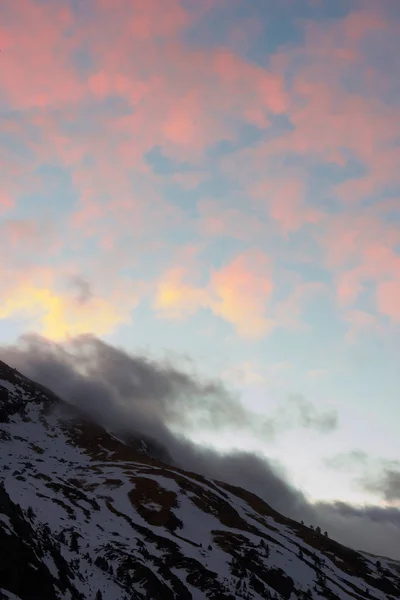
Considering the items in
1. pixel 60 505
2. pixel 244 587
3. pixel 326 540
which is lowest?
pixel 60 505

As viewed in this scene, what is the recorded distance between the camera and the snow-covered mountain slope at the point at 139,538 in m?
53.3

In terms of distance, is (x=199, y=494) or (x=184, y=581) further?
(x=199, y=494)

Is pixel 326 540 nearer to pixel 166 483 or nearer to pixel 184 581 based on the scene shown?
pixel 166 483

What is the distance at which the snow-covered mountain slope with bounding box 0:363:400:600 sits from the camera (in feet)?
175

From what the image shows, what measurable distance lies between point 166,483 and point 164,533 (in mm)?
42020

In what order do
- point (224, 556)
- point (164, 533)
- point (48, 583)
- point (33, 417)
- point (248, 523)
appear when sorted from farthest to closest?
point (33, 417) < point (248, 523) < point (164, 533) < point (224, 556) < point (48, 583)

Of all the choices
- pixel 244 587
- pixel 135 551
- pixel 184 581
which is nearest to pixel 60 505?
pixel 135 551

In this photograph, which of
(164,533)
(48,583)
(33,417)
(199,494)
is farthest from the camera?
(33,417)

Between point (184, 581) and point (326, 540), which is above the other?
point (326, 540)

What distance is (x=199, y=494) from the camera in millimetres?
138375

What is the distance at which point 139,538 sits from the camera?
91.2 meters

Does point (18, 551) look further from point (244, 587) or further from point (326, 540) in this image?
point (326, 540)

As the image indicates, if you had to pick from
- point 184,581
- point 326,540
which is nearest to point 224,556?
point 184,581

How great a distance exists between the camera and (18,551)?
45281mm
